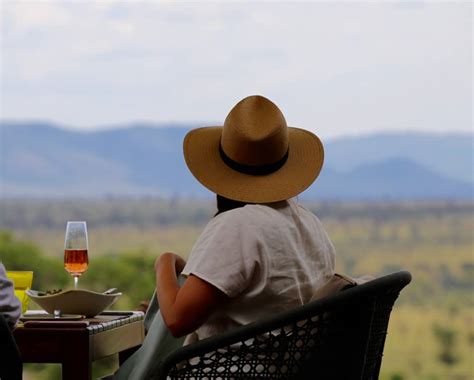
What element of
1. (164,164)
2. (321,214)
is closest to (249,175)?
(321,214)

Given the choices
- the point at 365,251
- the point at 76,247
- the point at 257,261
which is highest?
the point at 257,261

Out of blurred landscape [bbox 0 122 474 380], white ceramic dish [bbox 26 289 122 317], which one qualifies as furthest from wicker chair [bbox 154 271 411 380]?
blurred landscape [bbox 0 122 474 380]

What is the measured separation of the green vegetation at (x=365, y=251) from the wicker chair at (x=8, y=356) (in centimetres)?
662

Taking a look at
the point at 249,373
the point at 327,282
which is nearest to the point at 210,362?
the point at 249,373

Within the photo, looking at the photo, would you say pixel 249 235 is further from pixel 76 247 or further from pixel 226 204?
pixel 76 247

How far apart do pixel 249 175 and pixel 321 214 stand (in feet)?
65.1

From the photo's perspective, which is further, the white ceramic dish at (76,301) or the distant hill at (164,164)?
the distant hill at (164,164)

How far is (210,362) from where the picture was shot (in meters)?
2.12

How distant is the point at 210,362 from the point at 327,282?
1.00 feet

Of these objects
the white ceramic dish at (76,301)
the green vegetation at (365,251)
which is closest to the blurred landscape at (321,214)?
the green vegetation at (365,251)

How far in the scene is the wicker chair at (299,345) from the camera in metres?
2.02

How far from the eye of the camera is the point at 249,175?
2.35 meters

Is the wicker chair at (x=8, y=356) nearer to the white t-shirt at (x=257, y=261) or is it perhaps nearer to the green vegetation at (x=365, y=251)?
the white t-shirt at (x=257, y=261)

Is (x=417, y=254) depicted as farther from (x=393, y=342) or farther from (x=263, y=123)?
(x=263, y=123)
